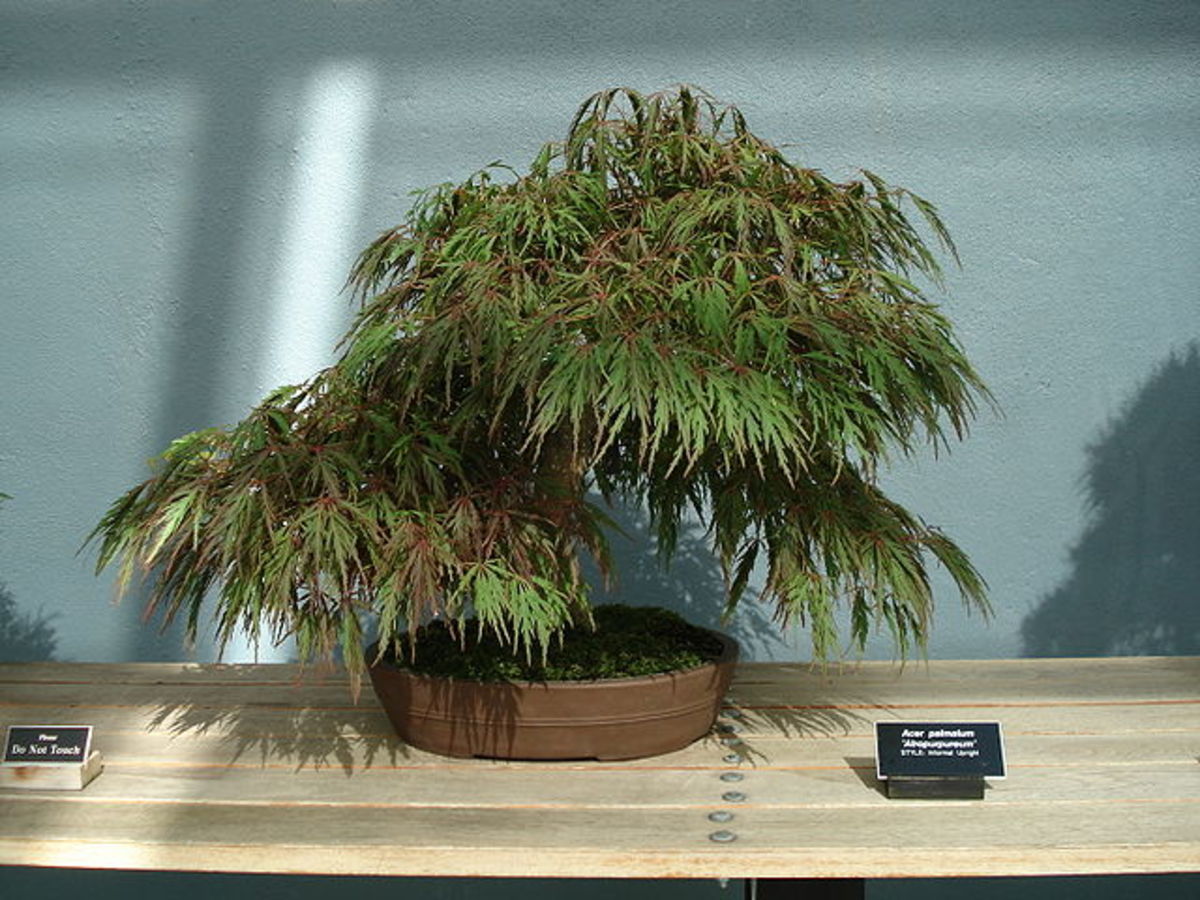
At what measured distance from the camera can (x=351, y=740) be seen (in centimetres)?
141

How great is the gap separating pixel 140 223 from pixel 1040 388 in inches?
51.7

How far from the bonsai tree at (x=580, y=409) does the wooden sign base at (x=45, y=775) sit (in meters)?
0.18

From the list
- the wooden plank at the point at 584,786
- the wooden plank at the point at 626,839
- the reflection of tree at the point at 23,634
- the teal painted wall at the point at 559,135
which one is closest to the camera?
the wooden plank at the point at 626,839

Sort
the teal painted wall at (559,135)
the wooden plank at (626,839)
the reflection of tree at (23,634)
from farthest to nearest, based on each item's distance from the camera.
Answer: the reflection of tree at (23,634)
the teal painted wall at (559,135)
the wooden plank at (626,839)

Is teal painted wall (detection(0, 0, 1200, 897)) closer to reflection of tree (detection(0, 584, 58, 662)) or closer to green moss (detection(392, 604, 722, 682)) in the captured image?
reflection of tree (detection(0, 584, 58, 662))

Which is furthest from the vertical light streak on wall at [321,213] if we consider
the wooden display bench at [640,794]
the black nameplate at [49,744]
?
Answer: the black nameplate at [49,744]

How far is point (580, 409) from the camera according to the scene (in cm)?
107

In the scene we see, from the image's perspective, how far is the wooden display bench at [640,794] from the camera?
1.10 meters

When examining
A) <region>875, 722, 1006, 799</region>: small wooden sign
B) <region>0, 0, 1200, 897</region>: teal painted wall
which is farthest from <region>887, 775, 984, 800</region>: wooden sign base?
<region>0, 0, 1200, 897</region>: teal painted wall

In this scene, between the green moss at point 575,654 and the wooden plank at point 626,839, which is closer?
the wooden plank at point 626,839

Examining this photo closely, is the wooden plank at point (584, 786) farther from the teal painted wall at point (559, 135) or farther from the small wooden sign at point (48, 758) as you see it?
the teal painted wall at point (559, 135)

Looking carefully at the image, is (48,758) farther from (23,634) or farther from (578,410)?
(23,634)

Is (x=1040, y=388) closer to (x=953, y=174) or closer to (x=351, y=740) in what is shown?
(x=953, y=174)

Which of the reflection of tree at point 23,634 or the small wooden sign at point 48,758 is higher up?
the reflection of tree at point 23,634
